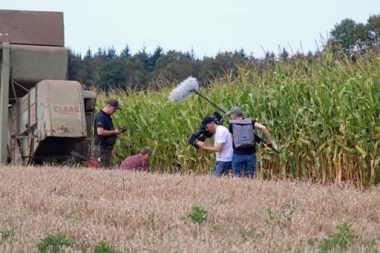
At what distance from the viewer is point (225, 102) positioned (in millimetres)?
15117

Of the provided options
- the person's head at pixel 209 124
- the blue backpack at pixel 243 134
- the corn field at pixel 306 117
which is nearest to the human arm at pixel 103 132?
the person's head at pixel 209 124

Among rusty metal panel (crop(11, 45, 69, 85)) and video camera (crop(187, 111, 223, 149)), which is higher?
rusty metal panel (crop(11, 45, 69, 85))

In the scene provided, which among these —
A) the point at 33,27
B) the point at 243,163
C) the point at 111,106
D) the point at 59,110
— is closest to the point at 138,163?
the point at 111,106

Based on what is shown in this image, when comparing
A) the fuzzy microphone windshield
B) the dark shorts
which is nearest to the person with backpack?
the fuzzy microphone windshield

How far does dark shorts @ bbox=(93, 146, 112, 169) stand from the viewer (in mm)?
14430

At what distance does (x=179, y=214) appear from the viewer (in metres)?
7.17

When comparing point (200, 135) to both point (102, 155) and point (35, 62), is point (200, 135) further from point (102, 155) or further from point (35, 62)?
point (35, 62)

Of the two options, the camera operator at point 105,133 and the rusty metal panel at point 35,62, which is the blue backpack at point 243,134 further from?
the rusty metal panel at point 35,62

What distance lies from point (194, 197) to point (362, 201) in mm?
1677

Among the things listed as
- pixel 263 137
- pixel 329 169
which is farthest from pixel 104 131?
pixel 329 169

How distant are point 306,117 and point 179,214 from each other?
646 centimetres

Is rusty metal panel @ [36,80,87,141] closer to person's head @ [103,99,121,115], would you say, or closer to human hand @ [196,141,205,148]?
person's head @ [103,99,121,115]

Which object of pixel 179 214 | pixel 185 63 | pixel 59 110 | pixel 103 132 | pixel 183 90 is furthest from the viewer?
pixel 185 63

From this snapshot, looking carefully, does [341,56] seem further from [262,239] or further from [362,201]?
[262,239]
